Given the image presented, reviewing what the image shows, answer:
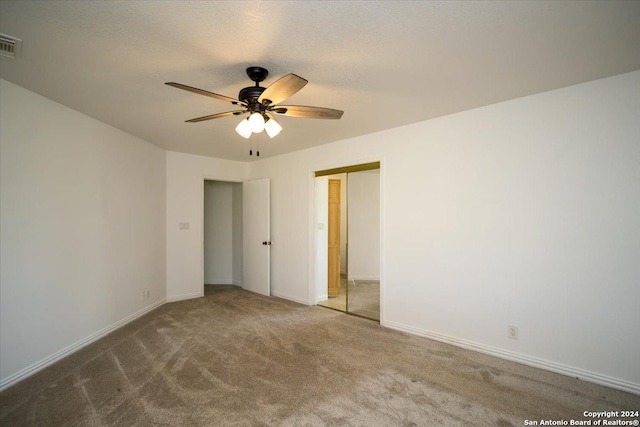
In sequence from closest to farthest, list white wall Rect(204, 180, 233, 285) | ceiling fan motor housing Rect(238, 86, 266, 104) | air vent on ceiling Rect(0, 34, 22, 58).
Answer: air vent on ceiling Rect(0, 34, 22, 58) → ceiling fan motor housing Rect(238, 86, 266, 104) → white wall Rect(204, 180, 233, 285)

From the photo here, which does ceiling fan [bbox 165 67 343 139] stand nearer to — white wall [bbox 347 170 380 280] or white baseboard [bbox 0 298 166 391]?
white baseboard [bbox 0 298 166 391]

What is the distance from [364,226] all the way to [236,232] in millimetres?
2701

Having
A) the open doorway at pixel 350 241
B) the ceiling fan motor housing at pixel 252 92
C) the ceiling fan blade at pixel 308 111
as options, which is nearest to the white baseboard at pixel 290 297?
the open doorway at pixel 350 241

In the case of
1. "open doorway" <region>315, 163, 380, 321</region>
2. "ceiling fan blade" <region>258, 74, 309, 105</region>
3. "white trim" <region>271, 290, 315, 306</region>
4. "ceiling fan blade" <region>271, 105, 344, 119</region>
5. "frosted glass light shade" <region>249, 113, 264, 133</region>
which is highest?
"ceiling fan blade" <region>258, 74, 309, 105</region>

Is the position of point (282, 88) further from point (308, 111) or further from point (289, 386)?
point (289, 386)

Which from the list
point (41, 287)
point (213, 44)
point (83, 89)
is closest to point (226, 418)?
point (41, 287)

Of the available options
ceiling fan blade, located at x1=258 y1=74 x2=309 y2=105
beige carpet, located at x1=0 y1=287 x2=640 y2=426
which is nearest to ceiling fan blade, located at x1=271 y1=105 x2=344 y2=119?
ceiling fan blade, located at x1=258 y1=74 x2=309 y2=105

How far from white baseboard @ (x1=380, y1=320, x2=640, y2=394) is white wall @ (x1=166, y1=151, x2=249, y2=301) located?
3.54 m

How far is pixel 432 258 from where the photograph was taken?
3305 millimetres

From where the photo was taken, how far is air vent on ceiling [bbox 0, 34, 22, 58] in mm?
1805

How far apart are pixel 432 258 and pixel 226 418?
2.49 meters

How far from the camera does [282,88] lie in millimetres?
1821

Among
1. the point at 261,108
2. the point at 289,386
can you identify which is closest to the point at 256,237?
the point at 289,386

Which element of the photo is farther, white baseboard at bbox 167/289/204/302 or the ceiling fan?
white baseboard at bbox 167/289/204/302
